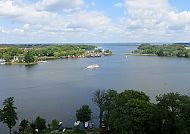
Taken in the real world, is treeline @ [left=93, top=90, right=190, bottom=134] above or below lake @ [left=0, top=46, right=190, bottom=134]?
above

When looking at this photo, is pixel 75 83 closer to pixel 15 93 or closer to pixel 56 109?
pixel 15 93

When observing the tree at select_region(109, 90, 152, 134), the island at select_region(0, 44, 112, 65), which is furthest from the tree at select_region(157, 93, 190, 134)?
the island at select_region(0, 44, 112, 65)

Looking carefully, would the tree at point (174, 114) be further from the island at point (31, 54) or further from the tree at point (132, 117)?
the island at point (31, 54)

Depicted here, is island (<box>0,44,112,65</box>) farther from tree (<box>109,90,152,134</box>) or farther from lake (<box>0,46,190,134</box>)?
tree (<box>109,90,152,134</box>)

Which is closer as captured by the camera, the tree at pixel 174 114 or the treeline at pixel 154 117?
the tree at pixel 174 114

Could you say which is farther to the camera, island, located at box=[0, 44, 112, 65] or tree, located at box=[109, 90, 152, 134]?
island, located at box=[0, 44, 112, 65]

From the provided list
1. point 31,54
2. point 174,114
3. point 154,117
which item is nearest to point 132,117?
point 154,117

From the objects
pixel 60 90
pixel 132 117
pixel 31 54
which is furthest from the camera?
pixel 31 54

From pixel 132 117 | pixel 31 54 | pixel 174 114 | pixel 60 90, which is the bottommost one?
pixel 60 90

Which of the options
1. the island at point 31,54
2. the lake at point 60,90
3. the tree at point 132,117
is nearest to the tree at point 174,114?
the tree at point 132,117

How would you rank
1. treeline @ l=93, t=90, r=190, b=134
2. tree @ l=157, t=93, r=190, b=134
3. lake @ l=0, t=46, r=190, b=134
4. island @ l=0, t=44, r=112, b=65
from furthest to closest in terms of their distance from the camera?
island @ l=0, t=44, r=112, b=65, lake @ l=0, t=46, r=190, b=134, treeline @ l=93, t=90, r=190, b=134, tree @ l=157, t=93, r=190, b=134

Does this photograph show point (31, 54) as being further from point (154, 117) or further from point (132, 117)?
point (154, 117)

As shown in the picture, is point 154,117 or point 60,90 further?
point 60,90
